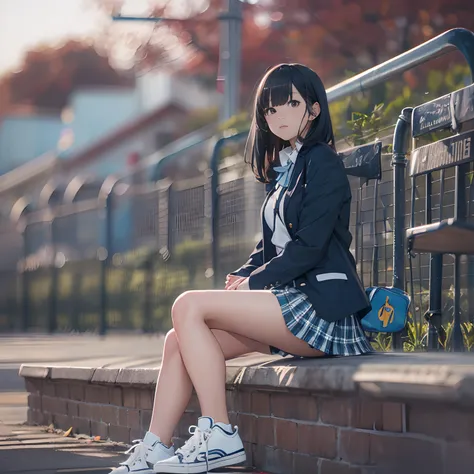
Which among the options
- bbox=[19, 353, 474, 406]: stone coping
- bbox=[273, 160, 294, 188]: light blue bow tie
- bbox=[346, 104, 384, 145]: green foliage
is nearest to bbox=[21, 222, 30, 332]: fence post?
bbox=[346, 104, 384, 145]: green foliage

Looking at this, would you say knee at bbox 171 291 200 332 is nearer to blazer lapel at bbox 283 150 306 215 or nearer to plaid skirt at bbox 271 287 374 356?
plaid skirt at bbox 271 287 374 356

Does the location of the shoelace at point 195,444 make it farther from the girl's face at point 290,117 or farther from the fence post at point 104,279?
the fence post at point 104,279

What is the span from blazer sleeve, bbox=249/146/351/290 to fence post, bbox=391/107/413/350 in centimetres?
80

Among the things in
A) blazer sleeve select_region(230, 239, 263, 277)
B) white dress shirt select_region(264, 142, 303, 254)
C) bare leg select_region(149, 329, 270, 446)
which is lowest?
bare leg select_region(149, 329, 270, 446)

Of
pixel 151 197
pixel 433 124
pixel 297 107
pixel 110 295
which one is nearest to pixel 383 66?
pixel 433 124

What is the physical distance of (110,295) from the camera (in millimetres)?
13523

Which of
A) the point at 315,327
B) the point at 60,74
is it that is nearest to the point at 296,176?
the point at 315,327

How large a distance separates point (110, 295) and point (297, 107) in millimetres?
9198

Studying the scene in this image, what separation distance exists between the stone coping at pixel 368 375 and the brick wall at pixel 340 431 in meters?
0.04

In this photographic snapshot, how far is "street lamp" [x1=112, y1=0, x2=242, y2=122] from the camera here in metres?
13.9

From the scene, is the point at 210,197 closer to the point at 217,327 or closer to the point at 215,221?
the point at 215,221

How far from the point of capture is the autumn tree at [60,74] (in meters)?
63.9

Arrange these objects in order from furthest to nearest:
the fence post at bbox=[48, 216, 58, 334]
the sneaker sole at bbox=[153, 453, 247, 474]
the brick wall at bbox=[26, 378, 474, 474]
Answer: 1. the fence post at bbox=[48, 216, 58, 334]
2. the sneaker sole at bbox=[153, 453, 247, 474]
3. the brick wall at bbox=[26, 378, 474, 474]

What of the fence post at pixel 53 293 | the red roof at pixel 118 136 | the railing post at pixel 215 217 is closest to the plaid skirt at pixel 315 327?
the railing post at pixel 215 217
